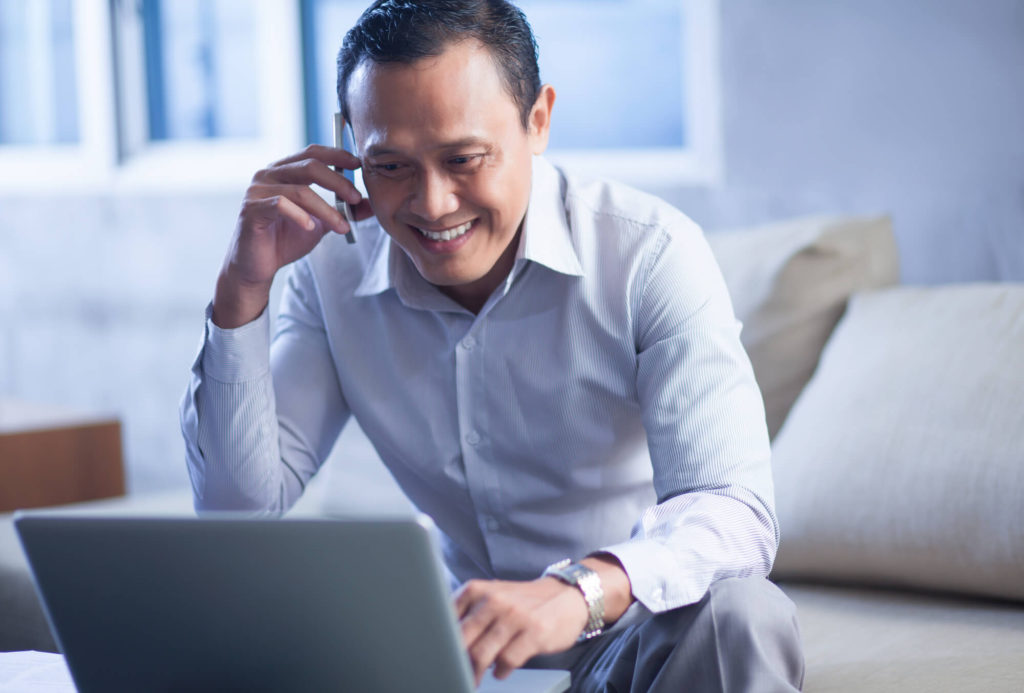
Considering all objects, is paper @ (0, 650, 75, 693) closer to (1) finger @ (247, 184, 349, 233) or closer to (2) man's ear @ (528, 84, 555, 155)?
(1) finger @ (247, 184, 349, 233)

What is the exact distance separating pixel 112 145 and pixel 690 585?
2.54 m

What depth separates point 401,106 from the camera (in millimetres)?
1219

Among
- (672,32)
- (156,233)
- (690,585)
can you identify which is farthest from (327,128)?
(690,585)

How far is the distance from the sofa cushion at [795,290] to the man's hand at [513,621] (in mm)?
896

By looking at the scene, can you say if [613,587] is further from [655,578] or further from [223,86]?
[223,86]

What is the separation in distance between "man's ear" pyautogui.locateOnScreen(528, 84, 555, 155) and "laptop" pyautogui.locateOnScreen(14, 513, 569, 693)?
644mm

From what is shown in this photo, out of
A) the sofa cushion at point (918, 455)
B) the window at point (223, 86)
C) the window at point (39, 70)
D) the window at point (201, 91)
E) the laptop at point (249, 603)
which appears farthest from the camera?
the window at point (39, 70)

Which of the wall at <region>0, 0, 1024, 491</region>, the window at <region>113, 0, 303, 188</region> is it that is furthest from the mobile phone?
the window at <region>113, 0, 303, 188</region>

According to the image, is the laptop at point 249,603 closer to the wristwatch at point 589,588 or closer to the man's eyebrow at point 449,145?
the wristwatch at point 589,588

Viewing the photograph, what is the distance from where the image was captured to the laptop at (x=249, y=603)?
0.81 m

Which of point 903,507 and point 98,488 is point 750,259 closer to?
point 903,507

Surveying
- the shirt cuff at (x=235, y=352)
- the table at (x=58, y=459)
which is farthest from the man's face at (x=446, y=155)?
the table at (x=58, y=459)

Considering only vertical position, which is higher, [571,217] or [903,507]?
[571,217]

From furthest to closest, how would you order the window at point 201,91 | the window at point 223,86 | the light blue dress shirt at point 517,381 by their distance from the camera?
the window at point 201,91, the window at point 223,86, the light blue dress shirt at point 517,381
